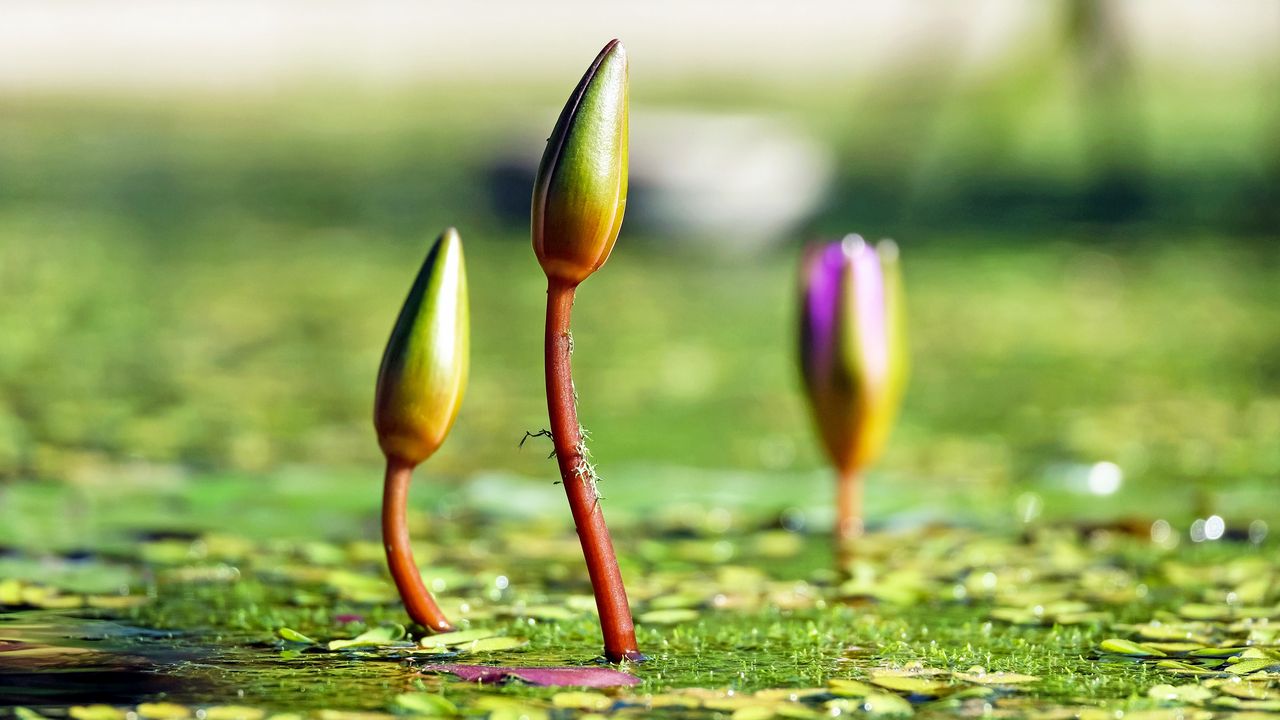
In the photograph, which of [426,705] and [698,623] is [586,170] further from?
[698,623]

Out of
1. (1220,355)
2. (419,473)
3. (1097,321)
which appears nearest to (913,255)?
(1097,321)

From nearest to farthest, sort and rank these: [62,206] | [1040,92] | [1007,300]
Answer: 1. [1007,300]
2. [1040,92]
3. [62,206]

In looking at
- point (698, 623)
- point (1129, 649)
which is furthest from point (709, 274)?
point (1129, 649)

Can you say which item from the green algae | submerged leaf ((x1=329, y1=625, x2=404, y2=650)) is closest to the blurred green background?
the green algae

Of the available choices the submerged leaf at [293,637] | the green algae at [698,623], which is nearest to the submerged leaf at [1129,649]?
the green algae at [698,623]

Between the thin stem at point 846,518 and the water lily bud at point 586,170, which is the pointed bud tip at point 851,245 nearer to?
the thin stem at point 846,518

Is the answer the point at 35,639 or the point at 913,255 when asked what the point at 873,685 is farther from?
the point at 913,255
